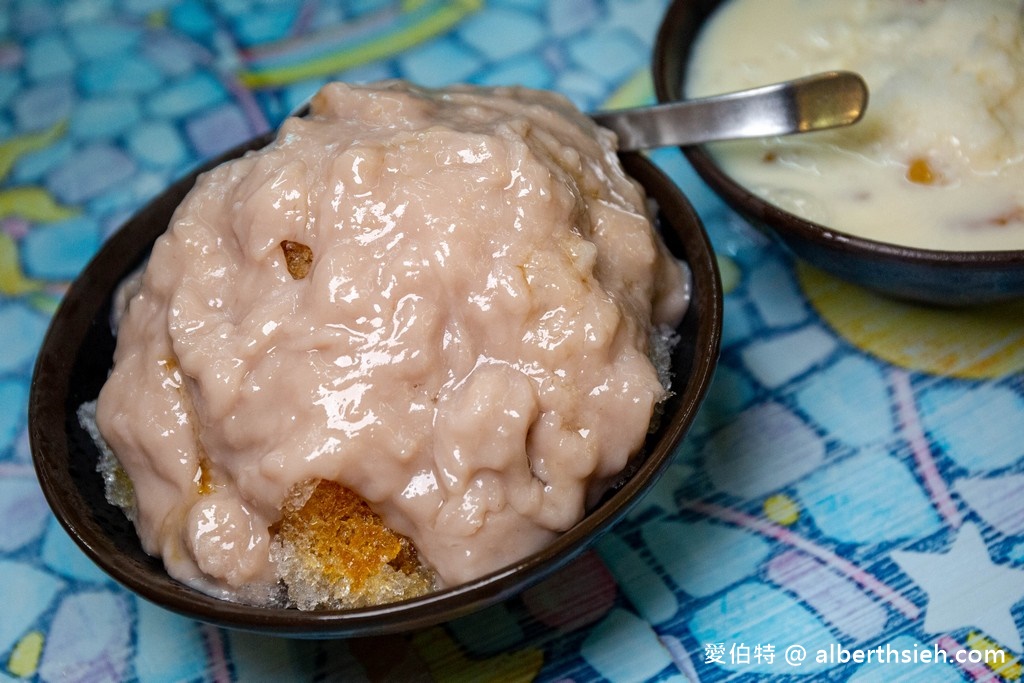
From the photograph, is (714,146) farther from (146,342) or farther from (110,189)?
(110,189)

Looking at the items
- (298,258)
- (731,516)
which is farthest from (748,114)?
(298,258)

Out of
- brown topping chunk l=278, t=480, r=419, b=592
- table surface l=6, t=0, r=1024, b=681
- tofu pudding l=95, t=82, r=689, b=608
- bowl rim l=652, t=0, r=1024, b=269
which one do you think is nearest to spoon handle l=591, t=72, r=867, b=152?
bowl rim l=652, t=0, r=1024, b=269

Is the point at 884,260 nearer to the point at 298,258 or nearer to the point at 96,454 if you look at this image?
the point at 298,258

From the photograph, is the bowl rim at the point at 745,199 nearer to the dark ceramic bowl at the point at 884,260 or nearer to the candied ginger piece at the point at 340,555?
the dark ceramic bowl at the point at 884,260

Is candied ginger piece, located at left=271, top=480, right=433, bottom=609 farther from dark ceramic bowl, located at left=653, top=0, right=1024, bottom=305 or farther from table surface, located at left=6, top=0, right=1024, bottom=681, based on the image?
dark ceramic bowl, located at left=653, top=0, right=1024, bottom=305

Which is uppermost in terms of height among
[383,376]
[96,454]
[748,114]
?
[748,114]

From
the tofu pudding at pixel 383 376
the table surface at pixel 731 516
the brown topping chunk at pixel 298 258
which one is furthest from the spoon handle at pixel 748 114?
the brown topping chunk at pixel 298 258

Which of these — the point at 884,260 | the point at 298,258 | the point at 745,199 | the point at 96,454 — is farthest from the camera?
the point at 745,199
